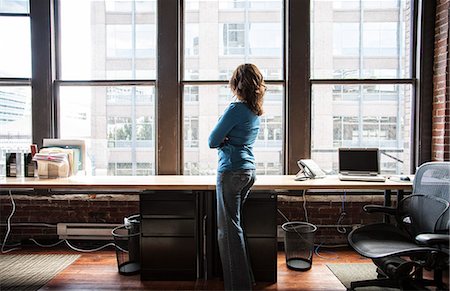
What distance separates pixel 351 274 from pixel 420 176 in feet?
3.27

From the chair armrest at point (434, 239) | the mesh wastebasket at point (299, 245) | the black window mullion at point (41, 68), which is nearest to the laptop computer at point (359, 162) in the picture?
the mesh wastebasket at point (299, 245)

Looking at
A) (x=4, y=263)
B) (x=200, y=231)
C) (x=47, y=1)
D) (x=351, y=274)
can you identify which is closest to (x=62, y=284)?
(x=4, y=263)

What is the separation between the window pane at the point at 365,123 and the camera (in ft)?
12.9

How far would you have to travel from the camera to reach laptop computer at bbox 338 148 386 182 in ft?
11.1

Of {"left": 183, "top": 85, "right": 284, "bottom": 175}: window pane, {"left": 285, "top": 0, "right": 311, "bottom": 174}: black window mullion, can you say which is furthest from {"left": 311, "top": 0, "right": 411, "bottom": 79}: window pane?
{"left": 183, "top": 85, "right": 284, "bottom": 175}: window pane

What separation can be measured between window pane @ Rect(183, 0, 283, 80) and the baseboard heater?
179cm

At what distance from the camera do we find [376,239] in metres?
2.67

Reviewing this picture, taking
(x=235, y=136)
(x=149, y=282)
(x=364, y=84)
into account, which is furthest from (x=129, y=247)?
(x=364, y=84)

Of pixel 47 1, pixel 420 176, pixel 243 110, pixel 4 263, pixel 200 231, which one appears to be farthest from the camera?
pixel 47 1

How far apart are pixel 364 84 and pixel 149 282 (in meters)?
2.86

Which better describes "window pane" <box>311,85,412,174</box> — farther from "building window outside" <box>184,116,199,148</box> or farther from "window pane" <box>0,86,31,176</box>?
"window pane" <box>0,86,31,176</box>

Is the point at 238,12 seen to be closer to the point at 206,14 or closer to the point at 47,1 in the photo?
the point at 206,14

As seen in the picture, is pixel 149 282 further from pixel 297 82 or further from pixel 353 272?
pixel 297 82

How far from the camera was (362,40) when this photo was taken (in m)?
3.93
